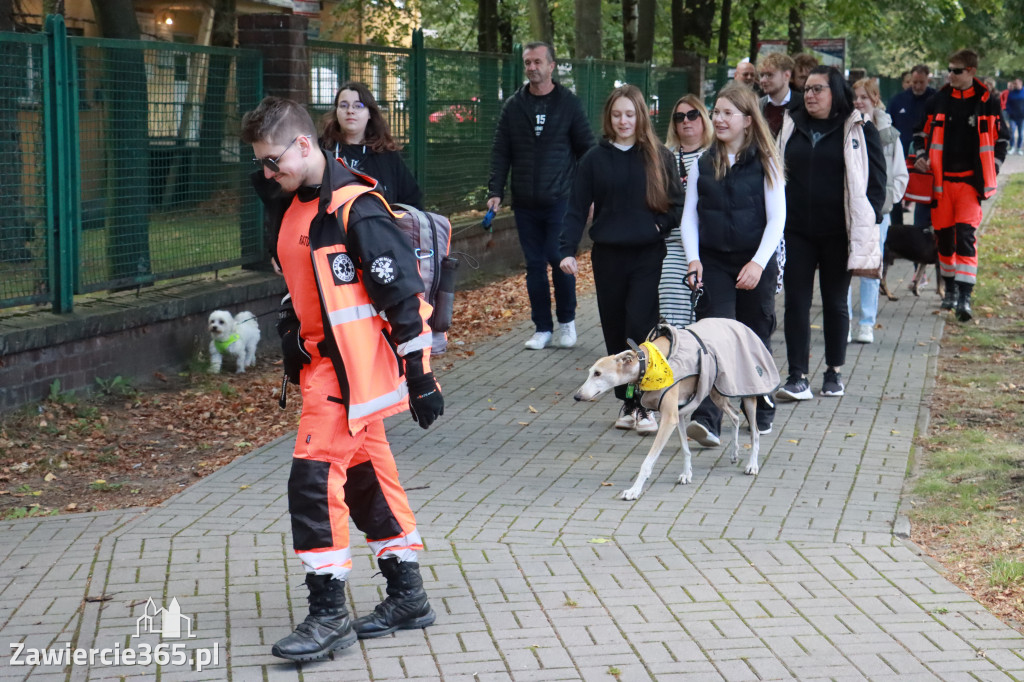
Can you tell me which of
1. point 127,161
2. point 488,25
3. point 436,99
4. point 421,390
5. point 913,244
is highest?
point 488,25

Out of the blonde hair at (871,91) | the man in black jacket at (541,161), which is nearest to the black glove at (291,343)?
the man in black jacket at (541,161)

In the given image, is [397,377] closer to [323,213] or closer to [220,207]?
[323,213]

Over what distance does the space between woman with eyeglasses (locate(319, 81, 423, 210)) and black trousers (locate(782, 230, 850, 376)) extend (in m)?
2.63

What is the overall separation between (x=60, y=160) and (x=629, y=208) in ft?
12.1

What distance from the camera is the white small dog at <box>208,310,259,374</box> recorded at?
929 cm

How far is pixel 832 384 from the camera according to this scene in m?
8.84

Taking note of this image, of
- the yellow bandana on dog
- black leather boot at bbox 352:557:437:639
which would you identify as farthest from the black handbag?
black leather boot at bbox 352:557:437:639

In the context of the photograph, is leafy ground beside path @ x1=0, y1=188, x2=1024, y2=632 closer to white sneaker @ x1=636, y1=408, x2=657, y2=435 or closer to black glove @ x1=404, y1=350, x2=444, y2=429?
white sneaker @ x1=636, y1=408, x2=657, y2=435

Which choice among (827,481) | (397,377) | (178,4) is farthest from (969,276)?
(178,4)

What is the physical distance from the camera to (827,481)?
22.2 feet

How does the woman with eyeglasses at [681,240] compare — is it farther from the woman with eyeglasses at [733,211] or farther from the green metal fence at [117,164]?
the green metal fence at [117,164]

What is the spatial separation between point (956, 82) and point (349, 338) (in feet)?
30.2

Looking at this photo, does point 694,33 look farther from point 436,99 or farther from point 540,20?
point 436,99

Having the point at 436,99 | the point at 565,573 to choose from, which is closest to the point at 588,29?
the point at 436,99
